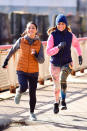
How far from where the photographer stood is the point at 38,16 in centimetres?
4512

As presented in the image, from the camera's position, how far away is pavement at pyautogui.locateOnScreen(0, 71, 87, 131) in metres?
6.33

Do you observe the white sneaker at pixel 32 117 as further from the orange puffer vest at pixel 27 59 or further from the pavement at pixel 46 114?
the orange puffer vest at pixel 27 59

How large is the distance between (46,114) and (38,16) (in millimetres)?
38352

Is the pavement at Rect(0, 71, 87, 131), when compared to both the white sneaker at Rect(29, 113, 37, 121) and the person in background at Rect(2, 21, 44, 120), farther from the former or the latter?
the person in background at Rect(2, 21, 44, 120)

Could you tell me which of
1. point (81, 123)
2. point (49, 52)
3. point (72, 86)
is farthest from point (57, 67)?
point (72, 86)

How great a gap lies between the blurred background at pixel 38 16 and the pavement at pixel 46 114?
86.9 ft

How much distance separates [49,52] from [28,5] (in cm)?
5975

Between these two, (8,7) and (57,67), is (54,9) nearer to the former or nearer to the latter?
(8,7)

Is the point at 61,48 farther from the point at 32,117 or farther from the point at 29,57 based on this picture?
the point at 32,117

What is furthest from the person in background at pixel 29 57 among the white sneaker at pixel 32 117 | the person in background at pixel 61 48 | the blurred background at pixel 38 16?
the blurred background at pixel 38 16

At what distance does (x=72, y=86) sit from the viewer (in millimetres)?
10906

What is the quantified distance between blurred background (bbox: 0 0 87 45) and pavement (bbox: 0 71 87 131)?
86.9 ft

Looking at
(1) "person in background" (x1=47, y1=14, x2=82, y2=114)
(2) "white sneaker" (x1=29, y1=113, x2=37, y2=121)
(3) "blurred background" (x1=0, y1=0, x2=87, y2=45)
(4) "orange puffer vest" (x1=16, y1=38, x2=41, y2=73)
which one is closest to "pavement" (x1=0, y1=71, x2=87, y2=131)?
(2) "white sneaker" (x1=29, y1=113, x2=37, y2=121)

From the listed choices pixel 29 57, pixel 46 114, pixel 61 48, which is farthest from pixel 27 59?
pixel 46 114
